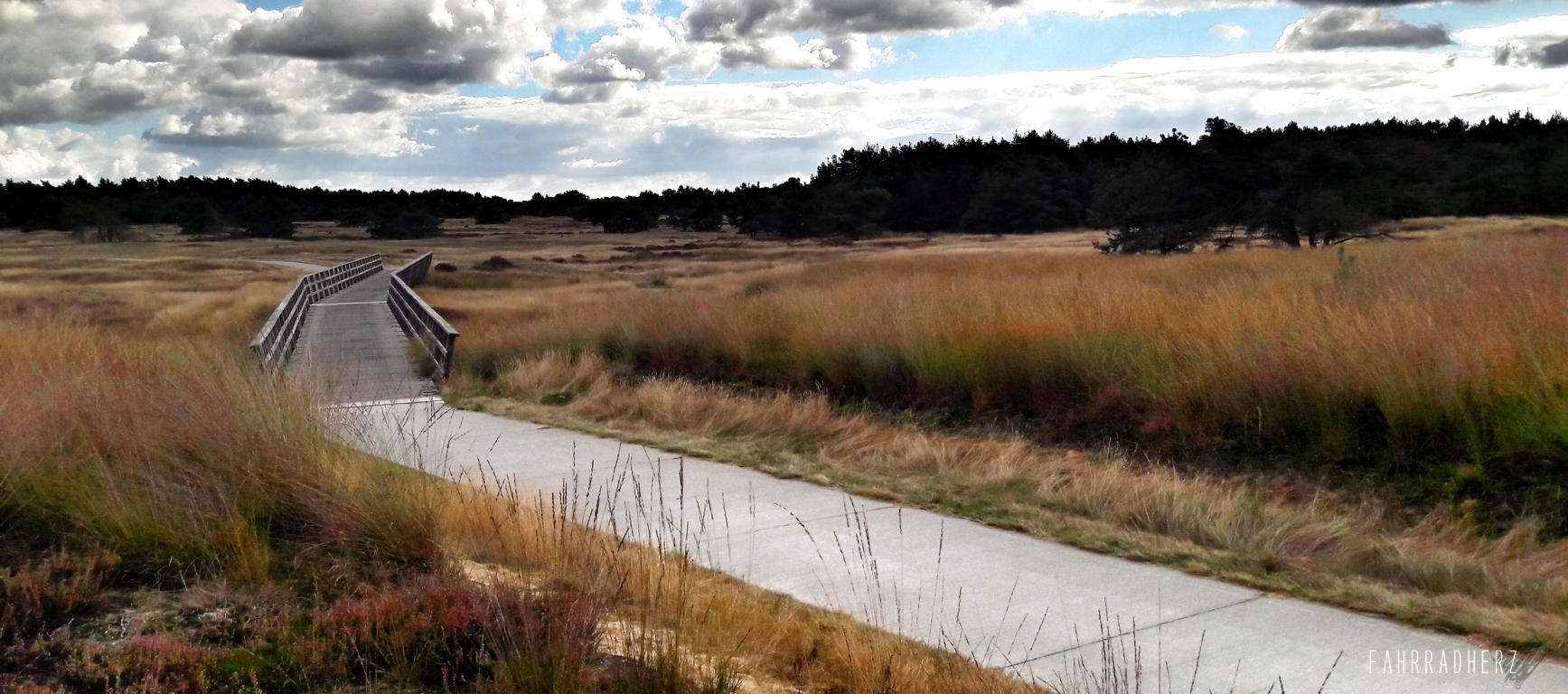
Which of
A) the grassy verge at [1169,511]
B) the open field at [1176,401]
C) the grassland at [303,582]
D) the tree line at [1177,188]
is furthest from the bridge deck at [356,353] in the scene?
the tree line at [1177,188]

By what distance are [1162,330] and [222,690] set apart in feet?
30.4

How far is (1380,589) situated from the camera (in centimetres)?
607

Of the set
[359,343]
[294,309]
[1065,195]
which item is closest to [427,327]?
[359,343]

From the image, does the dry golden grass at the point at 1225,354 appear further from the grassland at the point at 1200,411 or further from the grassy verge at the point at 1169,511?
the grassy verge at the point at 1169,511

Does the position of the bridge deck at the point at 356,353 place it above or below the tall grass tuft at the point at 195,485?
below

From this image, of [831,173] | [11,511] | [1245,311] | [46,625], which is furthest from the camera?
[831,173]

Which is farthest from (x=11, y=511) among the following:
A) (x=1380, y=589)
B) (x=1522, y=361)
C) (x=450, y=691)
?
(x=1522, y=361)

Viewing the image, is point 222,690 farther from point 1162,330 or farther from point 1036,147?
point 1036,147

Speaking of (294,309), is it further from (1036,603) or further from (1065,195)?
(1065,195)

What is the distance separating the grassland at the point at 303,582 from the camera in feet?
15.1

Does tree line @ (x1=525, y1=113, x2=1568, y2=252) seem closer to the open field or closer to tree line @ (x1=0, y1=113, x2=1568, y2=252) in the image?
tree line @ (x1=0, y1=113, x2=1568, y2=252)

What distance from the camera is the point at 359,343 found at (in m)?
22.8

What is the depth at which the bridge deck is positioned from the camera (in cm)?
984

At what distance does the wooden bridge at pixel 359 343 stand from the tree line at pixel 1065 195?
23.6m
